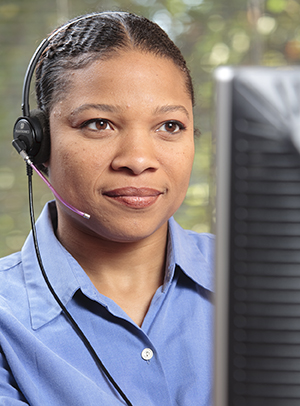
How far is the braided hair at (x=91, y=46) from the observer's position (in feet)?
2.83

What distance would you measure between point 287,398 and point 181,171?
1.89ft

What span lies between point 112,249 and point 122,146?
0.73ft

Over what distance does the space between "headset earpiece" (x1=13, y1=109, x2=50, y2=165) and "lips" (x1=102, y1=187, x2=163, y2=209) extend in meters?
0.17

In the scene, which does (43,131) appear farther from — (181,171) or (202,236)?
(202,236)

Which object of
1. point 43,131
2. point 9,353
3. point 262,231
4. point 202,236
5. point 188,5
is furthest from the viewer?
point 188,5

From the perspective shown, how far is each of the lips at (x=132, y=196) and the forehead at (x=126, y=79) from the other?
15 cm

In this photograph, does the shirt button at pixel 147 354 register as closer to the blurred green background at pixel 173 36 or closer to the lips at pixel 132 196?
the lips at pixel 132 196

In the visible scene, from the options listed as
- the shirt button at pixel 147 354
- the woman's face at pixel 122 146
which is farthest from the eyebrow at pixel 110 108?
the shirt button at pixel 147 354

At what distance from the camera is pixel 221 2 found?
2.02 meters

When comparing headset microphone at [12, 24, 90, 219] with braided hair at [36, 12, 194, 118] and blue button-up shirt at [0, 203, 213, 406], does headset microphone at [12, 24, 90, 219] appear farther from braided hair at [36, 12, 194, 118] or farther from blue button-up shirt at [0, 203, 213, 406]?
blue button-up shirt at [0, 203, 213, 406]

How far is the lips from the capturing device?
0.81m

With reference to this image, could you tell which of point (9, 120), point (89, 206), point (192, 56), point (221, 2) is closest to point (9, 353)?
point (89, 206)

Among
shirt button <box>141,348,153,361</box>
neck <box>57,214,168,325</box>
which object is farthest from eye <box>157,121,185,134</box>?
shirt button <box>141,348,153,361</box>

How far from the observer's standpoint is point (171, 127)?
878 mm
